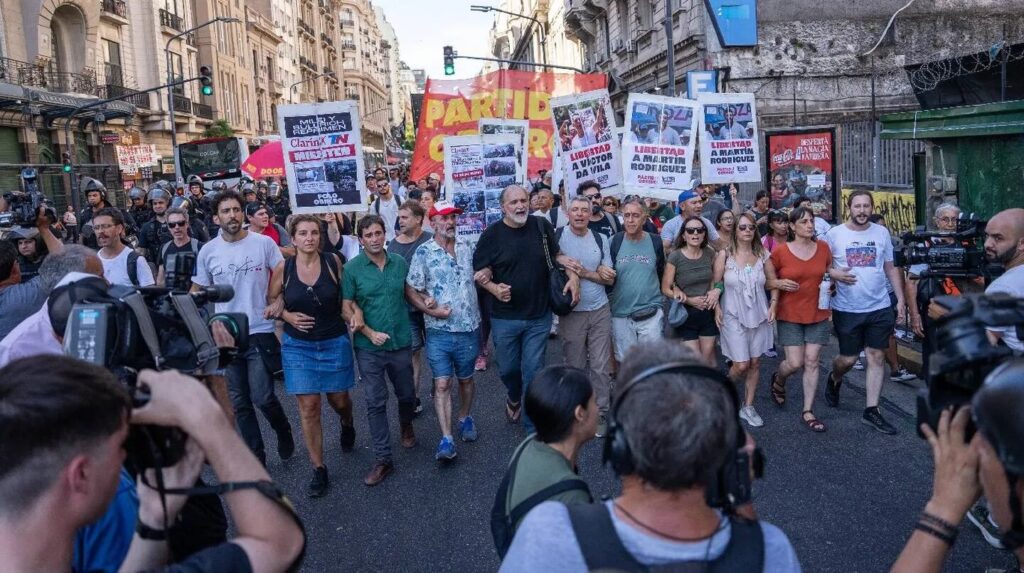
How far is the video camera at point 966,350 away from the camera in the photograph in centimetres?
163

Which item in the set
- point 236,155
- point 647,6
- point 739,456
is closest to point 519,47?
point 236,155

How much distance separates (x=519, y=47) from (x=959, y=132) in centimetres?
6286

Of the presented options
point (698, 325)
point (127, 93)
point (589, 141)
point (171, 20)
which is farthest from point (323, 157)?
point (171, 20)

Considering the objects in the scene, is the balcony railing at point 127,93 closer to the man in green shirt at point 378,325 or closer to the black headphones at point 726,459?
the man in green shirt at point 378,325

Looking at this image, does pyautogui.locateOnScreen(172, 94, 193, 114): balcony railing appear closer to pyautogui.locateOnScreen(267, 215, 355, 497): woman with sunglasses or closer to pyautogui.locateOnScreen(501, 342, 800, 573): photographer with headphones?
pyautogui.locateOnScreen(267, 215, 355, 497): woman with sunglasses

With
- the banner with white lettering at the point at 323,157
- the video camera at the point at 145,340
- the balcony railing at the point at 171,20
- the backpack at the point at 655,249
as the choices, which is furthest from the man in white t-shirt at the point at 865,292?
the balcony railing at the point at 171,20

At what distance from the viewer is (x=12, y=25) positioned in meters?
29.2

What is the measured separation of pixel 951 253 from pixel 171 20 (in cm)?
4421

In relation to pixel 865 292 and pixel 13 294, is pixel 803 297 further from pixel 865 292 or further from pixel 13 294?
pixel 13 294

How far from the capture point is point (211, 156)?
34.1 metres

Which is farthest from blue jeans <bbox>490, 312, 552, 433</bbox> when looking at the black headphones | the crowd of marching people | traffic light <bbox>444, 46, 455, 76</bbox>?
traffic light <bbox>444, 46, 455, 76</bbox>

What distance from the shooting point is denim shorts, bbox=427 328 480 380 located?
6367 mm

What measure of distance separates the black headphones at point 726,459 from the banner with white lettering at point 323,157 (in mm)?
6153

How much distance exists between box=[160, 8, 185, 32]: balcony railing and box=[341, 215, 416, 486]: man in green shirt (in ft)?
132
